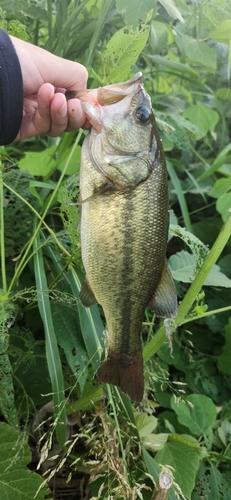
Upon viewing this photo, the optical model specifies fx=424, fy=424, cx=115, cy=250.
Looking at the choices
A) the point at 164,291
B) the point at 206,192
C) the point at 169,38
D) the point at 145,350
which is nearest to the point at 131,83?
the point at 164,291

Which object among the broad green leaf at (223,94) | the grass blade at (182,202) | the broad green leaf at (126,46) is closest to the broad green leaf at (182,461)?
the grass blade at (182,202)

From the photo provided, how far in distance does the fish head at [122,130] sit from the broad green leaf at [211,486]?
1.05 metres

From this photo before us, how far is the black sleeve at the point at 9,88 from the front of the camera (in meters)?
0.91

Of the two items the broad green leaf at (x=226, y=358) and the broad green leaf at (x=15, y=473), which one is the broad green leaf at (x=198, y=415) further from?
the broad green leaf at (x=15, y=473)

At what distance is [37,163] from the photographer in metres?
1.48

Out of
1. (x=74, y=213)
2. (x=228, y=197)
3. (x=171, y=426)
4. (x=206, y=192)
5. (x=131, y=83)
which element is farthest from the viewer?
(x=206, y=192)

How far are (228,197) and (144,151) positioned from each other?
2.66ft

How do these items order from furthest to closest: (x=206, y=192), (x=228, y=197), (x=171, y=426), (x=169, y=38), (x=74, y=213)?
(x=169, y=38)
(x=206, y=192)
(x=228, y=197)
(x=171, y=426)
(x=74, y=213)

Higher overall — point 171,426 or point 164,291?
point 164,291

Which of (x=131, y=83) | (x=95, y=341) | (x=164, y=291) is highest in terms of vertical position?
(x=131, y=83)

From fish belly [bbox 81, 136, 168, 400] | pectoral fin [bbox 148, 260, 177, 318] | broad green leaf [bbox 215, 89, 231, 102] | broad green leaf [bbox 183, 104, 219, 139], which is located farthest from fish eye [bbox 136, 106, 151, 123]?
broad green leaf [bbox 215, 89, 231, 102]

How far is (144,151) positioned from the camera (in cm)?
93

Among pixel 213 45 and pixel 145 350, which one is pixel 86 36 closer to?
pixel 213 45

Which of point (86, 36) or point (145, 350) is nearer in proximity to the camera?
point (145, 350)
